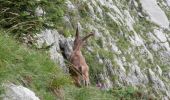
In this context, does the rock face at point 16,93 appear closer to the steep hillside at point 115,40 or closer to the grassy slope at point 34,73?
the grassy slope at point 34,73

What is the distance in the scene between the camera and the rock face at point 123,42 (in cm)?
1492

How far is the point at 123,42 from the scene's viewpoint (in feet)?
61.0

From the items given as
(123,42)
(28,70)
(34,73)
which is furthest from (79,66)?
(123,42)

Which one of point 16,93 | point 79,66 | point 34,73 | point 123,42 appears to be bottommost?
point 16,93

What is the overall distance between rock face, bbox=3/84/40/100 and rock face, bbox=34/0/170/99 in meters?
4.42

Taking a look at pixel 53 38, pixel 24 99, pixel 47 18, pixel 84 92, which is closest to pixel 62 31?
pixel 53 38

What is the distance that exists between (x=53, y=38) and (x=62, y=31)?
5.00 ft

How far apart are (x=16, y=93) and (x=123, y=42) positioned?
13182 millimetres

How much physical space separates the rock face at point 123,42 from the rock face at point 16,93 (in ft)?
14.5

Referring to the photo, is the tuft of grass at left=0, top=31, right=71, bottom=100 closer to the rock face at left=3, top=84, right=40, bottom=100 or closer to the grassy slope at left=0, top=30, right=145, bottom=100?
the grassy slope at left=0, top=30, right=145, bottom=100

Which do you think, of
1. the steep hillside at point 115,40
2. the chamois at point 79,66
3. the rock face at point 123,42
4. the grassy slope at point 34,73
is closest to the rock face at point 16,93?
the grassy slope at point 34,73

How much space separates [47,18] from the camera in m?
8.63

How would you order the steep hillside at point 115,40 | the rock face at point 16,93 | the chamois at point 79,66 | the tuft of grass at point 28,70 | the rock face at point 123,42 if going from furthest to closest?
1. the rock face at point 123,42
2. the steep hillside at point 115,40
3. the chamois at point 79,66
4. the tuft of grass at point 28,70
5. the rock face at point 16,93

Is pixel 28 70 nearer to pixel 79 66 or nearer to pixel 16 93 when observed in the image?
pixel 16 93
